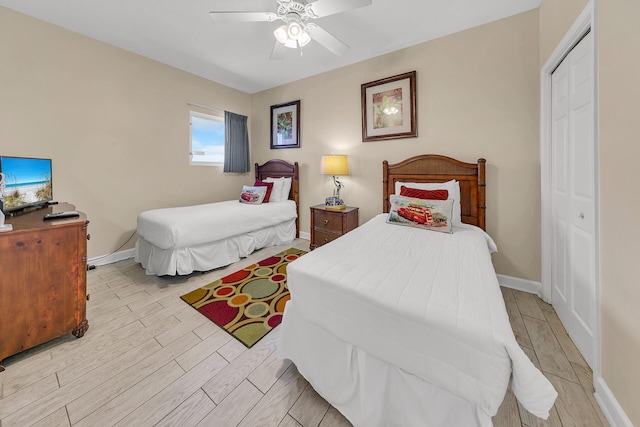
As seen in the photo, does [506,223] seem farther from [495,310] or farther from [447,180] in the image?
[495,310]

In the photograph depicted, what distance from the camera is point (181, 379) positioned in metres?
1.35

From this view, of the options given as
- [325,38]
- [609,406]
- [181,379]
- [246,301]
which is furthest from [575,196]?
[181,379]

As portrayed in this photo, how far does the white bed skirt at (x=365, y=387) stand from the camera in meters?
0.88

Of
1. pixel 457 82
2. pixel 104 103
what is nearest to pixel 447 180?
pixel 457 82

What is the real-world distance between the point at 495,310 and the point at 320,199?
10.1 ft

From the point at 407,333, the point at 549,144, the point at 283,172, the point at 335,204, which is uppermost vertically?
the point at 283,172

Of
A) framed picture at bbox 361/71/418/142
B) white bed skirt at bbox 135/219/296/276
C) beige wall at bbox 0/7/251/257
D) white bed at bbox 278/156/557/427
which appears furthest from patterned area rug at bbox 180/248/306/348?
framed picture at bbox 361/71/418/142

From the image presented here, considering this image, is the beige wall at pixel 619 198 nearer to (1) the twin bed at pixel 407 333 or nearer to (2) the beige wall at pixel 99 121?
(1) the twin bed at pixel 407 333

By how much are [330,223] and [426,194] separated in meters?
1.25

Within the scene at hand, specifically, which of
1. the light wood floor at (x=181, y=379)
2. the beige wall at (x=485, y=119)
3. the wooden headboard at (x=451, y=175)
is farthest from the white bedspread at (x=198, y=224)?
the wooden headboard at (x=451, y=175)

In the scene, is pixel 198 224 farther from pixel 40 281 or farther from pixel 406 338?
pixel 406 338

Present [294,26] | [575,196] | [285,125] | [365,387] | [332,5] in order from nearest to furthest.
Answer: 1. [365,387]
2. [575,196]
3. [332,5]
4. [294,26]
5. [285,125]

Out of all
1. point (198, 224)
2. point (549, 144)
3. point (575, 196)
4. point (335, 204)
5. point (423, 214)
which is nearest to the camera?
point (575, 196)

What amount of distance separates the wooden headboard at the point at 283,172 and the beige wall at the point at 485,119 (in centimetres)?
112
